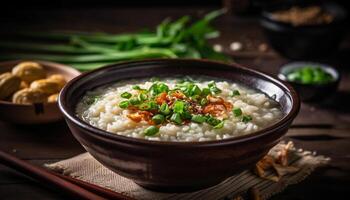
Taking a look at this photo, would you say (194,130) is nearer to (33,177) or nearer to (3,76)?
(33,177)

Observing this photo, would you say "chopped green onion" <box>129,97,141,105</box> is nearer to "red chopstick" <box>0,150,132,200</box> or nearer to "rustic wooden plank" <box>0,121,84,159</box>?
"red chopstick" <box>0,150,132,200</box>

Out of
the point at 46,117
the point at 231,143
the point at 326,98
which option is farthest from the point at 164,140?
the point at 326,98

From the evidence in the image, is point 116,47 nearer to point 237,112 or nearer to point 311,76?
point 311,76

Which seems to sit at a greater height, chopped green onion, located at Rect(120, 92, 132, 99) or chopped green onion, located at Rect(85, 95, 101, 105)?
chopped green onion, located at Rect(120, 92, 132, 99)

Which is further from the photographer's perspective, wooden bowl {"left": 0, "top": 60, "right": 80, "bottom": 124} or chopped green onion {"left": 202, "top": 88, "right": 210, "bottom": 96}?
wooden bowl {"left": 0, "top": 60, "right": 80, "bottom": 124}

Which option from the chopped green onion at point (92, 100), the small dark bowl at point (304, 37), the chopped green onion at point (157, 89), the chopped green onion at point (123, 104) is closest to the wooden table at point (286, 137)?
the small dark bowl at point (304, 37)

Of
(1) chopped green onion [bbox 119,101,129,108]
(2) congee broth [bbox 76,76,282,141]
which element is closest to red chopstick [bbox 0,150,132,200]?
(2) congee broth [bbox 76,76,282,141]

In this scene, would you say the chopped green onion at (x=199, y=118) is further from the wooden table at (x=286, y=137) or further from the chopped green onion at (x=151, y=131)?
the wooden table at (x=286, y=137)
